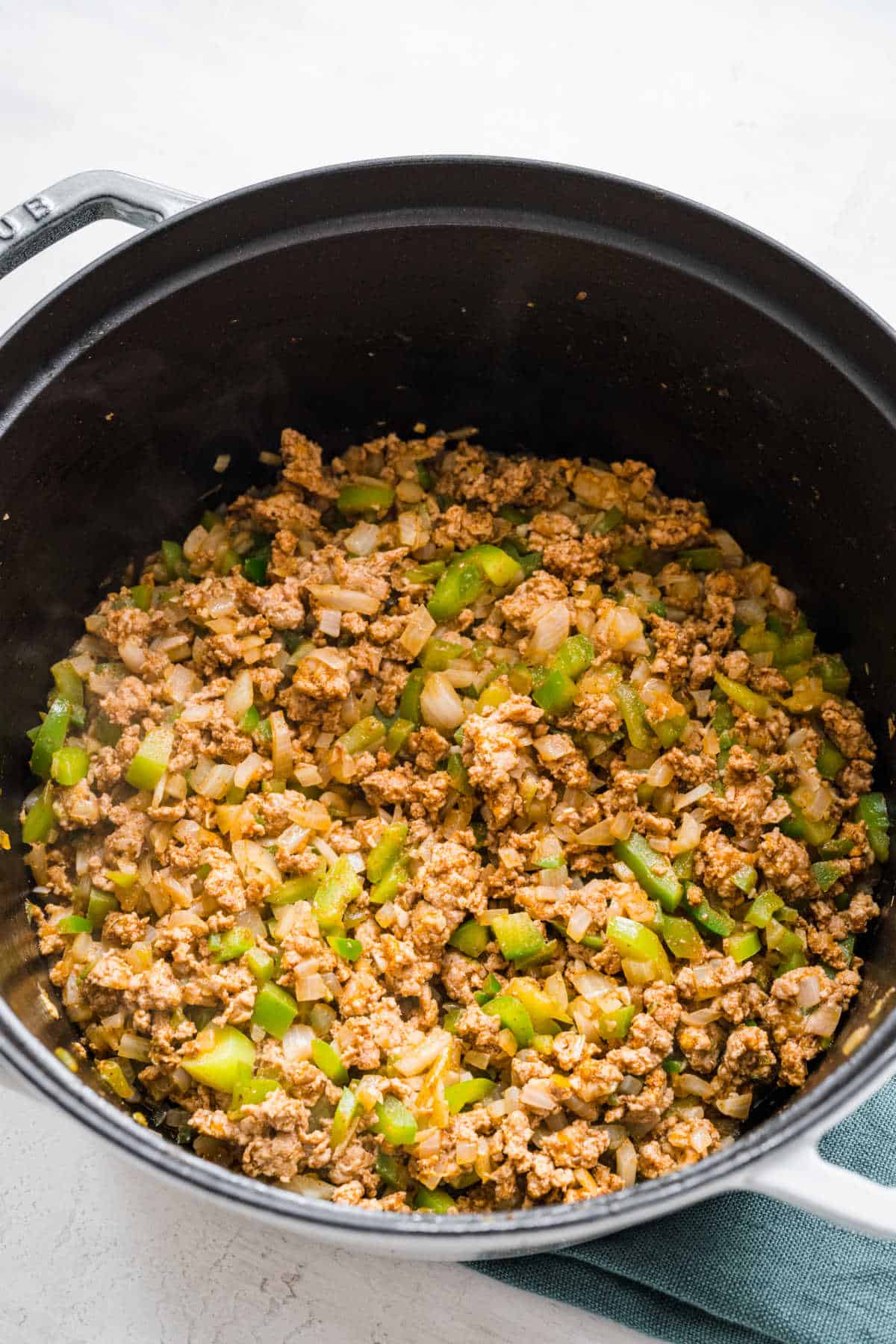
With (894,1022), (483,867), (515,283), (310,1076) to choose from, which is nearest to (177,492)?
(515,283)

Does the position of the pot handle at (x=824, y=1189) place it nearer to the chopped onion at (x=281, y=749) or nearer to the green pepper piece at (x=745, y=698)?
the green pepper piece at (x=745, y=698)

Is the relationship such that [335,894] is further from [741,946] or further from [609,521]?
[609,521]

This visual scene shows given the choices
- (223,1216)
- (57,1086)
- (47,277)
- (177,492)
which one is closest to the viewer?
(57,1086)

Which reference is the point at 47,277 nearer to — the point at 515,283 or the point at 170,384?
the point at 170,384

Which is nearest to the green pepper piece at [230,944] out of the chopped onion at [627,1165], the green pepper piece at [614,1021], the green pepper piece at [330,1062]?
the green pepper piece at [330,1062]

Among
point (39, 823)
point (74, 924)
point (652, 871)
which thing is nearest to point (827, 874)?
point (652, 871)
